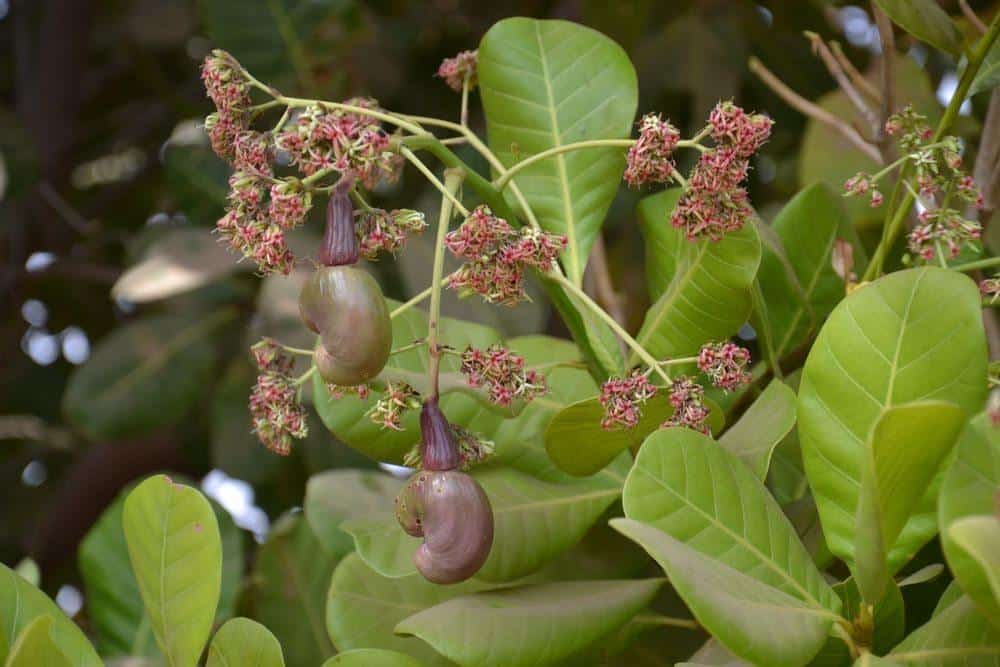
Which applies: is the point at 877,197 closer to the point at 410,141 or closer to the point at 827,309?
the point at 827,309

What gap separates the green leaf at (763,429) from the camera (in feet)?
2.40

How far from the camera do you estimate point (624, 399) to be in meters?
0.72

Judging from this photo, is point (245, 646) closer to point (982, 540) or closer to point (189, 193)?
point (982, 540)

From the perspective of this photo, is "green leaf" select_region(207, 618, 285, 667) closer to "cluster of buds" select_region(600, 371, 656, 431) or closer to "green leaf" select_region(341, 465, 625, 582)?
"green leaf" select_region(341, 465, 625, 582)

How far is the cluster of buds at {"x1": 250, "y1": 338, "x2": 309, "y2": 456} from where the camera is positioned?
30.6 inches

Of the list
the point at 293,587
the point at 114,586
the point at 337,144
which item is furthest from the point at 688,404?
the point at 114,586

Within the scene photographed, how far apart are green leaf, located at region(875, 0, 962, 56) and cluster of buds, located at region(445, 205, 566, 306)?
0.28 metres

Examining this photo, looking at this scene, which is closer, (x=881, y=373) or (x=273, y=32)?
(x=881, y=373)

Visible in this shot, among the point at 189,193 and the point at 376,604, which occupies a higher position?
the point at 376,604

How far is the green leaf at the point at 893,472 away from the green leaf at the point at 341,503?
413mm

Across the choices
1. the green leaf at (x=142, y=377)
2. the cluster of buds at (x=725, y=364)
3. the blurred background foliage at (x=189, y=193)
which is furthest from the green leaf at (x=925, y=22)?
the green leaf at (x=142, y=377)

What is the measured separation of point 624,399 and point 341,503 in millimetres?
329

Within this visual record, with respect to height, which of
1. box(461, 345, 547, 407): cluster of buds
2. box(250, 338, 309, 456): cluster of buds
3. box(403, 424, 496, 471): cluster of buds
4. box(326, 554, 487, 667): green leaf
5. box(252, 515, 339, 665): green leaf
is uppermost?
box(461, 345, 547, 407): cluster of buds

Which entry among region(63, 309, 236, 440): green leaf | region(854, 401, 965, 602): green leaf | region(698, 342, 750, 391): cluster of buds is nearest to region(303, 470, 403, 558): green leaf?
region(698, 342, 750, 391): cluster of buds
